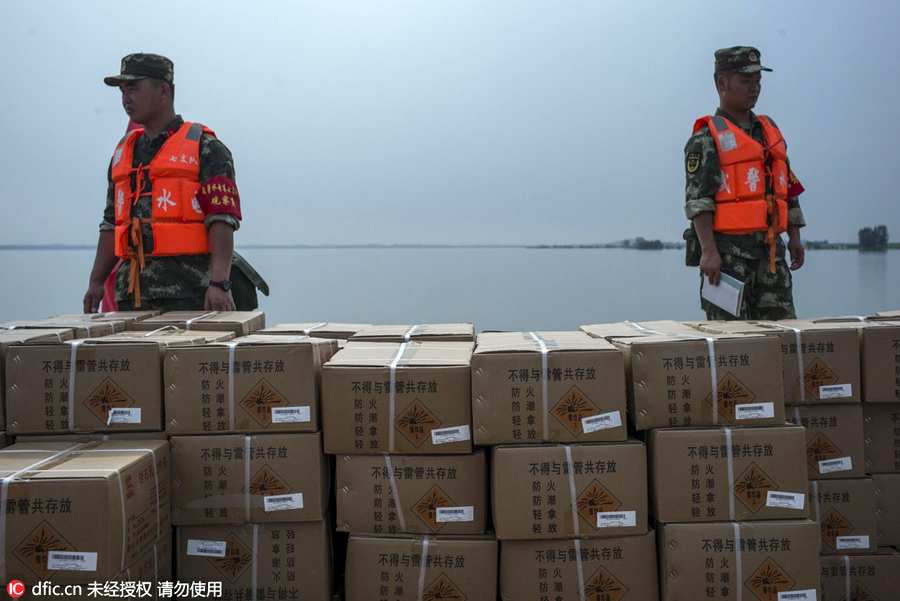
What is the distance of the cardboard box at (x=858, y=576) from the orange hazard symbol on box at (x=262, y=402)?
4.73 feet

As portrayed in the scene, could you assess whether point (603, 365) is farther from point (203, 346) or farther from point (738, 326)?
point (203, 346)

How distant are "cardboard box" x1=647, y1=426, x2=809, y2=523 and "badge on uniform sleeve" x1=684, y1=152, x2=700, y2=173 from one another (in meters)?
1.30

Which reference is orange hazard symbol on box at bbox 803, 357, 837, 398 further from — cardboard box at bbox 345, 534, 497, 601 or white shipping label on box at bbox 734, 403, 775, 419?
cardboard box at bbox 345, 534, 497, 601

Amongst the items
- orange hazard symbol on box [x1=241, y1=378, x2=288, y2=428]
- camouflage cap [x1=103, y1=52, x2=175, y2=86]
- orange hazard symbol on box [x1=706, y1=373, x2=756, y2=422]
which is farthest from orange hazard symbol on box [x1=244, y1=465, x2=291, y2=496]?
camouflage cap [x1=103, y1=52, x2=175, y2=86]

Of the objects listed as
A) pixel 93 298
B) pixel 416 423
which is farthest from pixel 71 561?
pixel 93 298

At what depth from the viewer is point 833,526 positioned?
5.52 feet

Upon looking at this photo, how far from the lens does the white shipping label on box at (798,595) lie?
1438 millimetres

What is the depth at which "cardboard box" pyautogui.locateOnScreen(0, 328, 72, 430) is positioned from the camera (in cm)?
152

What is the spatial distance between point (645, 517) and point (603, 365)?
36cm

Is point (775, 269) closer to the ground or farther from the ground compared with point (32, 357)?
farther from the ground

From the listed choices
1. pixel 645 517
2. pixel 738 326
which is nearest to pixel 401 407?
pixel 645 517

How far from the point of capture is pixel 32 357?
4.95 ft

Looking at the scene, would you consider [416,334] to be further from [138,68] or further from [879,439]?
[138,68]

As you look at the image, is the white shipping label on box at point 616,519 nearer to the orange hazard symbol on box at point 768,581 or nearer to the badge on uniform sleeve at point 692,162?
the orange hazard symbol on box at point 768,581
